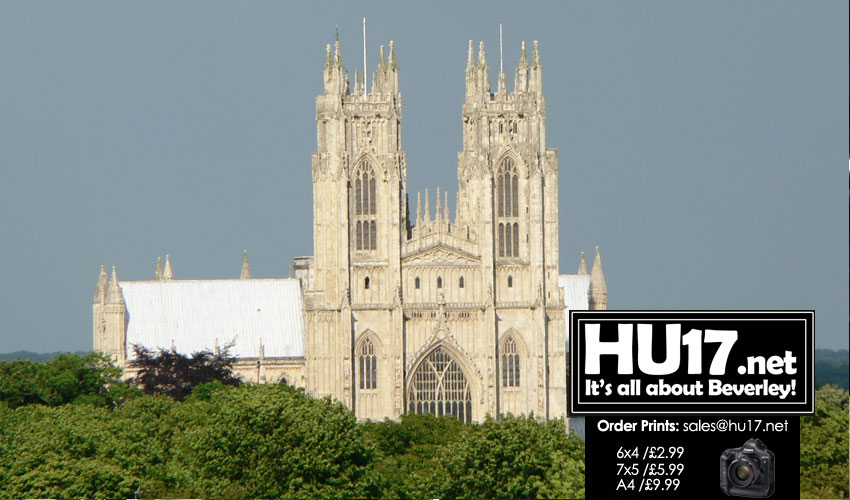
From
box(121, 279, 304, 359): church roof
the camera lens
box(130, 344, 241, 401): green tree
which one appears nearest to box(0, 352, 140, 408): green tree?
box(130, 344, 241, 401): green tree

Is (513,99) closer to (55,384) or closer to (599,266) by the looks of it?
(599,266)

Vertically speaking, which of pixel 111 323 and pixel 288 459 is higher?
pixel 111 323

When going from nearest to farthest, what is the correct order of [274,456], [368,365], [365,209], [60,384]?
[274,456], [60,384], [365,209], [368,365]

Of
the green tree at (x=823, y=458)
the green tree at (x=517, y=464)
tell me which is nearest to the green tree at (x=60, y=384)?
the green tree at (x=517, y=464)

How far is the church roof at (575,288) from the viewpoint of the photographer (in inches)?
5714

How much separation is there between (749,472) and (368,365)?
90.5m

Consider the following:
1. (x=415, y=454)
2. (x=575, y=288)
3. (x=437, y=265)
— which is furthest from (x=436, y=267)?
(x=415, y=454)

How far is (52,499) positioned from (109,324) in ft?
216

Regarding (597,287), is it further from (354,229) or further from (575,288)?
(354,229)

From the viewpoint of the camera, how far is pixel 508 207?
12625cm

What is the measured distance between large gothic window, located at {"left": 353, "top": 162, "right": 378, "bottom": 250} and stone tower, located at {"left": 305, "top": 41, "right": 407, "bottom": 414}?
63mm

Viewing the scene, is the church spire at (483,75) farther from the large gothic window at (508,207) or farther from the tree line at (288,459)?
the tree line at (288,459)

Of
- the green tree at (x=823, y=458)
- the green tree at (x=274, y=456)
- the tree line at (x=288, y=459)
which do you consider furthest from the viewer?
the green tree at (x=274, y=456)

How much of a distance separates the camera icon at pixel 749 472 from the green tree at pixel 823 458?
88.2ft
